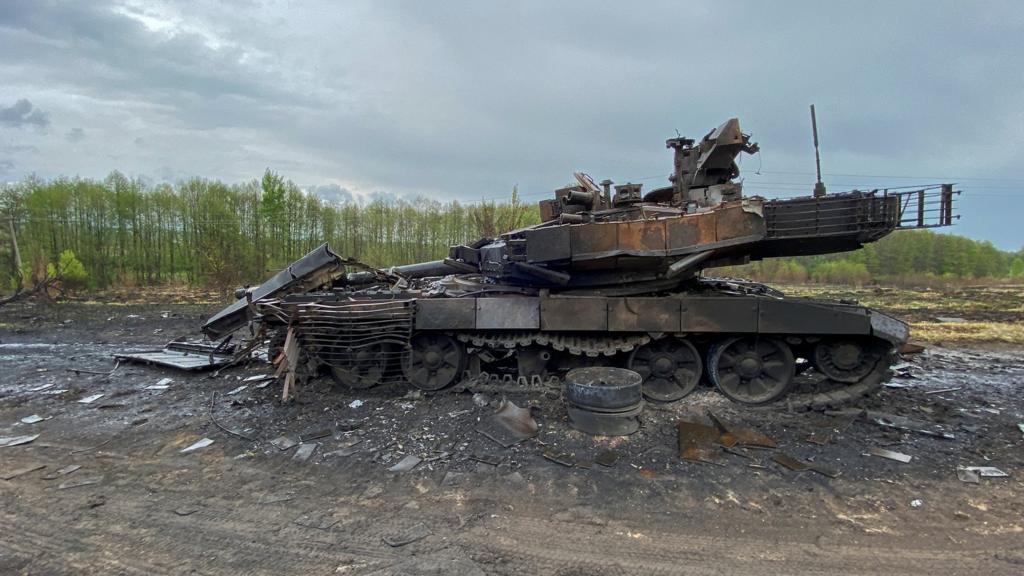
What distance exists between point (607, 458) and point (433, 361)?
3233mm

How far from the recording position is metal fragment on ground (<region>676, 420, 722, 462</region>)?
205 inches

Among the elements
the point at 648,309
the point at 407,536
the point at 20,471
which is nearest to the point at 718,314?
the point at 648,309

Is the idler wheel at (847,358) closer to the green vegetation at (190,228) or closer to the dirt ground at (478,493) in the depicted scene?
the dirt ground at (478,493)

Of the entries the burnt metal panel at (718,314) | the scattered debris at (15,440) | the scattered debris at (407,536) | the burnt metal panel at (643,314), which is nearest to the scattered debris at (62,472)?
the scattered debris at (15,440)

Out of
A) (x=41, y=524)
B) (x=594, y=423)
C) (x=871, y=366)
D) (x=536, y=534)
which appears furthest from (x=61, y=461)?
(x=871, y=366)

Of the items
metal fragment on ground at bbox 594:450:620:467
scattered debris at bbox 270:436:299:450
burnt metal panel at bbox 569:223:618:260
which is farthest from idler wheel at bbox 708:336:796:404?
scattered debris at bbox 270:436:299:450

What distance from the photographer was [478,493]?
459cm

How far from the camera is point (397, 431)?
20.0 feet

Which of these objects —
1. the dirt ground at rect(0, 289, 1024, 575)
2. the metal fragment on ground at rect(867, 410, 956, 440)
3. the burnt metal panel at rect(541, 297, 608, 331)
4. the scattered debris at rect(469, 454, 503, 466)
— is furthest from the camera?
the burnt metal panel at rect(541, 297, 608, 331)

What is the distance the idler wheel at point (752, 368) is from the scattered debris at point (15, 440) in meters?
8.46

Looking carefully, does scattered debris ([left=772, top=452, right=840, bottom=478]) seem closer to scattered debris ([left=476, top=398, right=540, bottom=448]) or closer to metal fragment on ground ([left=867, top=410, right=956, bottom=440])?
metal fragment on ground ([left=867, top=410, right=956, bottom=440])

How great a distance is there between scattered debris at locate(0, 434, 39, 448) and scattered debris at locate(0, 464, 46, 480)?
0.96 m

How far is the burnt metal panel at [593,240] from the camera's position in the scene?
6.55 m

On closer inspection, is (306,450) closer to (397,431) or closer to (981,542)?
(397,431)
